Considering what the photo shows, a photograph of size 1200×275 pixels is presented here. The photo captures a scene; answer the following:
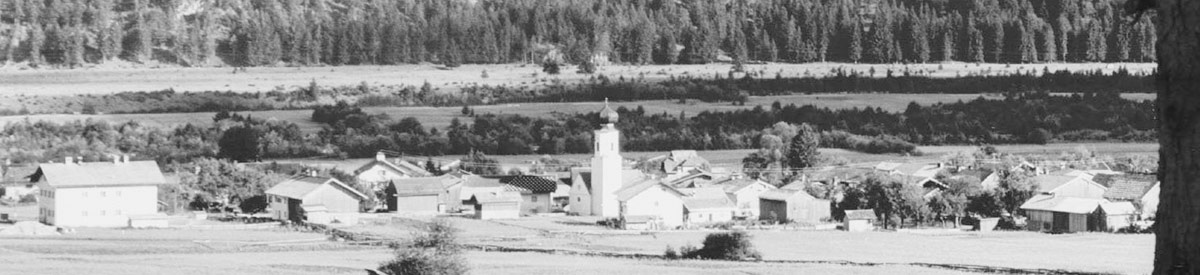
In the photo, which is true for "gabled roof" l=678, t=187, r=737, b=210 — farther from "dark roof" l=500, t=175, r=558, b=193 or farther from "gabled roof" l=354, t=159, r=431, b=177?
"gabled roof" l=354, t=159, r=431, b=177

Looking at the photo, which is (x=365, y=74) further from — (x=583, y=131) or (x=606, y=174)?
(x=606, y=174)

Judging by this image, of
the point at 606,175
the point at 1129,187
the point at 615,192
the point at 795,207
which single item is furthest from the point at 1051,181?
the point at 606,175

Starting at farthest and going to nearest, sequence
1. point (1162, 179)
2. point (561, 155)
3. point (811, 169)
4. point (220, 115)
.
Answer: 1. point (220, 115)
2. point (561, 155)
3. point (811, 169)
4. point (1162, 179)

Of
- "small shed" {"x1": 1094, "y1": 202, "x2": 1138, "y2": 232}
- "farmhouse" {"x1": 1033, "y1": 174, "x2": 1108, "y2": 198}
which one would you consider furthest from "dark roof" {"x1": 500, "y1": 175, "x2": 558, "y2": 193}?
"small shed" {"x1": 1094, "y1": 202, "x2": 1138, "y2": 232}

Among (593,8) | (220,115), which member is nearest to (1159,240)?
(220,115)

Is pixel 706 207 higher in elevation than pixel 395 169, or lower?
lower

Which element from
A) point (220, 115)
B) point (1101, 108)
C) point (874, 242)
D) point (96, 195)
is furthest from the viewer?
point (1101, 108)

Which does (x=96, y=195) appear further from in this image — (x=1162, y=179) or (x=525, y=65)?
(x=525, y=65)
